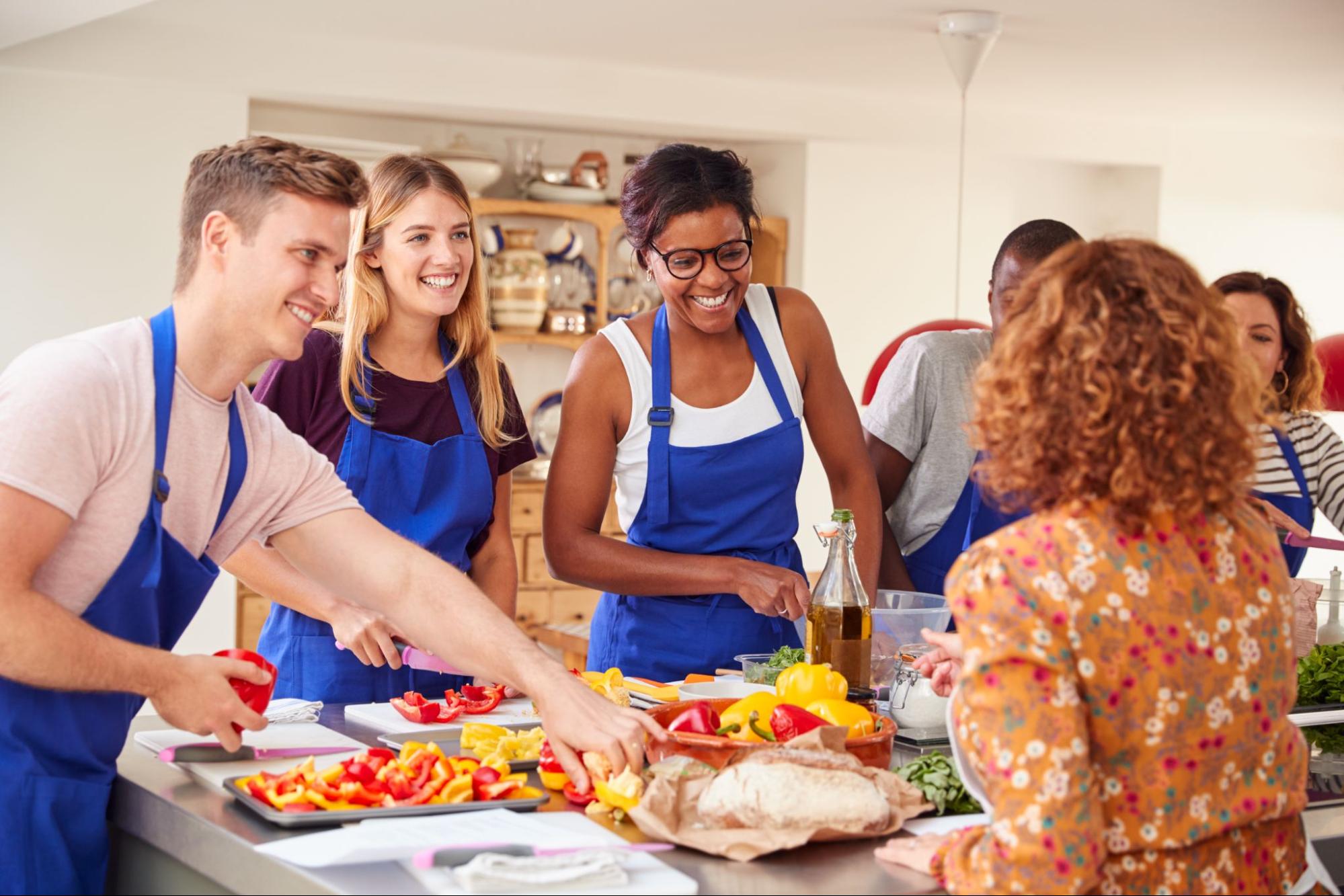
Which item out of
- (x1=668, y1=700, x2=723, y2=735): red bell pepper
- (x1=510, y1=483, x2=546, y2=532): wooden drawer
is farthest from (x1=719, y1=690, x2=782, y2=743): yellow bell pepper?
(x1=510, y1=483, x2=546, y2=532): wooden drawer

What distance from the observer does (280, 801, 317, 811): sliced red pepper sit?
1.45 meters

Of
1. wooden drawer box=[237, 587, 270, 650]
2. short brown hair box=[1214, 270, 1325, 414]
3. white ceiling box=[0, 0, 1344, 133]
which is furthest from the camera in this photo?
wooden drawer box=[237, 587, 270, 650]

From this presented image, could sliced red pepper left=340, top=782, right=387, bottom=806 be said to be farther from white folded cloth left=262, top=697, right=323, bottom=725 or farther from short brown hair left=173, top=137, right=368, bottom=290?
short brown hair left=173, top=137, right=368, bottom=290

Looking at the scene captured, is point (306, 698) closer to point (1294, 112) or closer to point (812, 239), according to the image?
point (812, 239)

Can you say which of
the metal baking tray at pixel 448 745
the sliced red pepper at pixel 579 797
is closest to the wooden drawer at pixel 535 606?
the metal baking tray at pixel 448 745

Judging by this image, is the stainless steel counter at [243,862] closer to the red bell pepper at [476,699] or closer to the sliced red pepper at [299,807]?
the sliced red pepper at [299,807]

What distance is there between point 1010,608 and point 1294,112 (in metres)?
5.82

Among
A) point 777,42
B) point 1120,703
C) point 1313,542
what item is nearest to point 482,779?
point 1120,703

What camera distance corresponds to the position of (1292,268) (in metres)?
7.07

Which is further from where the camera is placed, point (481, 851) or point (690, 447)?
→ point (690, 447)

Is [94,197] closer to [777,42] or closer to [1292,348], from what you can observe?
[777,42]

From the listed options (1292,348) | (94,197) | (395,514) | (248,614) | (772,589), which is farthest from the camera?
(248,614)

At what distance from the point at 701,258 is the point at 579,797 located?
1093mm

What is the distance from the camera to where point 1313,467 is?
2.90 meters
